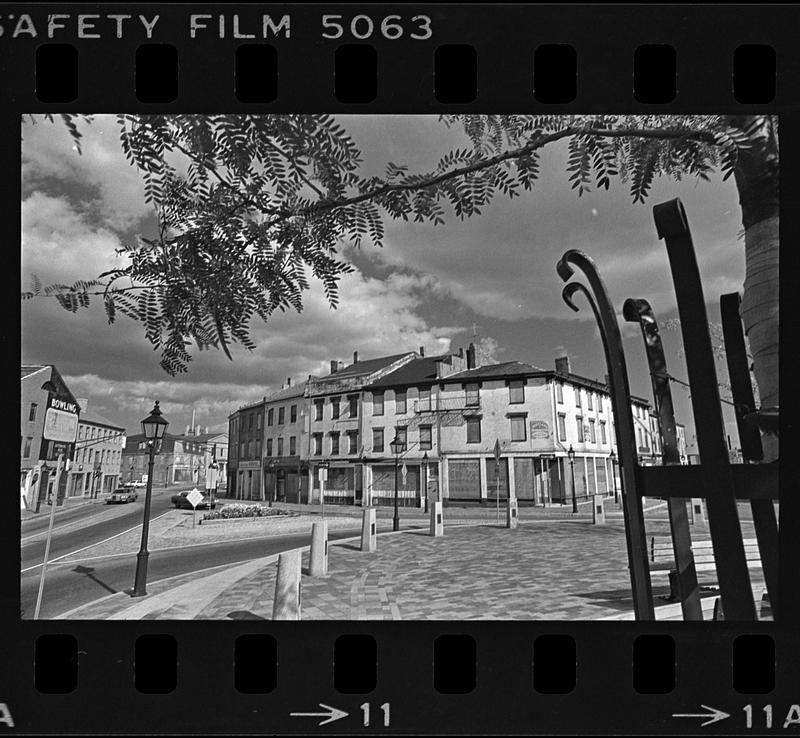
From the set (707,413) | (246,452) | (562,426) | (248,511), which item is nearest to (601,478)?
(562,426)

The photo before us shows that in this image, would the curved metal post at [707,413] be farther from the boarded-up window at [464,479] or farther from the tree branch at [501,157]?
the boarded-up window at [464,479]

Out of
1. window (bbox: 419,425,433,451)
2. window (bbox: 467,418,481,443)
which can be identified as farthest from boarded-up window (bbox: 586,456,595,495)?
window (bbox: 419,425,433,451)

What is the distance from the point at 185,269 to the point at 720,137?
2.34m

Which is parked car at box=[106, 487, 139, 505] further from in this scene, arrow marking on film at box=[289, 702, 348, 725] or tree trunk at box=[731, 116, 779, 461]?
tree trunk at box=[731, 116, 779, 461]

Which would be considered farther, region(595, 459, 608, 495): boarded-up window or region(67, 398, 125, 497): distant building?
region(595, 459, 608, 495): boarded-up window

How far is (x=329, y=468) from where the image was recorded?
13.5 feet

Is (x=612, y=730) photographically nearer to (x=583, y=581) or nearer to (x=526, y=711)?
(x=526, y=711)

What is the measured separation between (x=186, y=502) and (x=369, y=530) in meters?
3.36

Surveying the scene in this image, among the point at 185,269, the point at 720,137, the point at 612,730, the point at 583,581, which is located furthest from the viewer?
the point at 583,581

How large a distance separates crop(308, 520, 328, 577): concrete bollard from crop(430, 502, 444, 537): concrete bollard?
905 millimetres

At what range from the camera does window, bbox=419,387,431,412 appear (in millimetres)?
3566

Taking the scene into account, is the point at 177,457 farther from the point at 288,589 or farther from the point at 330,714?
the point at 330,714

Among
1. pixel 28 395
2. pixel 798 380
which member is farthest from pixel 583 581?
pixel 28 395

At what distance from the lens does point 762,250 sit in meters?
1.97
